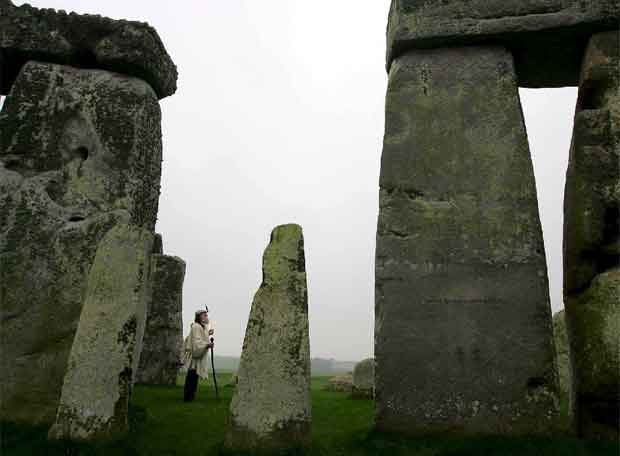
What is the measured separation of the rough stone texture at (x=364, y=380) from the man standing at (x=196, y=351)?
2389 millimetres

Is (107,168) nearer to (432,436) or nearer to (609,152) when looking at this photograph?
(432,436)

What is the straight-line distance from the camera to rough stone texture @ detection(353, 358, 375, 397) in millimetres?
8180

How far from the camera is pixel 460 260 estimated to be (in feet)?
16.1


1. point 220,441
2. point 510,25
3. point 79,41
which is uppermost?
point 79,41

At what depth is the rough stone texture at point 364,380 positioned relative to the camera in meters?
8.18

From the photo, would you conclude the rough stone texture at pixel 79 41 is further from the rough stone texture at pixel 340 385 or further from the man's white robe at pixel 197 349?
the rough stone texture at pixel 340 385

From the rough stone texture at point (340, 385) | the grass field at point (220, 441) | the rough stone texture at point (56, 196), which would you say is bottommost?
the grass field at point (220, 441)

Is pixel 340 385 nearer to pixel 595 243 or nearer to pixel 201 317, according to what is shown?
pixel 201 317

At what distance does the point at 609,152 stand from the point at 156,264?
318 inches

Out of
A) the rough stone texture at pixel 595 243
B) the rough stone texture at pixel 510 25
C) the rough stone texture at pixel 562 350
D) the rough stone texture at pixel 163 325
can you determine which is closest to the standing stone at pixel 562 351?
the rough stone texture at pixel 562 350

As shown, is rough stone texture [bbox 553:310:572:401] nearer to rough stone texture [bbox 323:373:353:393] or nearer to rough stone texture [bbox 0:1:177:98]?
rough stone texture [bbox 323:373:353:393]

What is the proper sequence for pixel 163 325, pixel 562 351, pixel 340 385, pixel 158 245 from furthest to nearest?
pixel 158 245 → pixel 340 385 → pixel 163 325 → pixel 562 351

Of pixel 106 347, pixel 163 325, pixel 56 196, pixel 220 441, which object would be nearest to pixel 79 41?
pixel 56 196

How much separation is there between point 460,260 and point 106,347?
3271 millimetres
